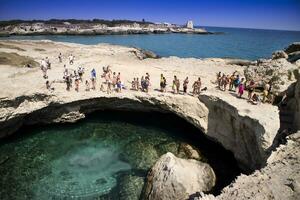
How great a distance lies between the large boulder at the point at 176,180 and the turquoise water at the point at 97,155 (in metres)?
1.04

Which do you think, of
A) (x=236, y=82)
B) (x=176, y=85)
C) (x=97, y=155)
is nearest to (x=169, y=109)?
(x=176, y=85)

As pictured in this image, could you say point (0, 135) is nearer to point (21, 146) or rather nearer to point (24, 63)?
point (21, 146)

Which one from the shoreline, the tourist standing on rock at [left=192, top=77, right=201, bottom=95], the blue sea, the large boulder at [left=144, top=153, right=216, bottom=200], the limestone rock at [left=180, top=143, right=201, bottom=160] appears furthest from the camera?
the blue sea

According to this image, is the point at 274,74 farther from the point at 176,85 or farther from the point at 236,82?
the point at 176,85

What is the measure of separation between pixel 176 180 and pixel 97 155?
7.85 m

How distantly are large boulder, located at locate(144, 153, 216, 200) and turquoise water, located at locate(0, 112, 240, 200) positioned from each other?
1040 millimetres

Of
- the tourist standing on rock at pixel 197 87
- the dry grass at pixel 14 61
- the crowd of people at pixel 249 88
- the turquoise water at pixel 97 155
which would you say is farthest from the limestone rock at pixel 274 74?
the dry grass at pixel 14 61

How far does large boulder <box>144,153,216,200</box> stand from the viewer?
1611 centimetres

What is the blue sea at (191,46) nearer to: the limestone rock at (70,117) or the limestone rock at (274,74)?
the limestone rock at (274,74)

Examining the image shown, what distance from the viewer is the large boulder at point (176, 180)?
16.1 m

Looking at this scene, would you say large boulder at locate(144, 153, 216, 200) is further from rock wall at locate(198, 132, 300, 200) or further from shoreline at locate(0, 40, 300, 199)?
rock wall at locate(198, 132, 300, 200)

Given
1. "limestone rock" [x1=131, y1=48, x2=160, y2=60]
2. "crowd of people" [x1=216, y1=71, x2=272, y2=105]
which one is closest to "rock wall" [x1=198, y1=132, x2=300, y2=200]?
"crowd of people" [x1=216, y1=71, x2=272, y2=105]

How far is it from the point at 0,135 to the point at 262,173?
67.2 feet

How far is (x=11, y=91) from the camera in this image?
22.3 m
